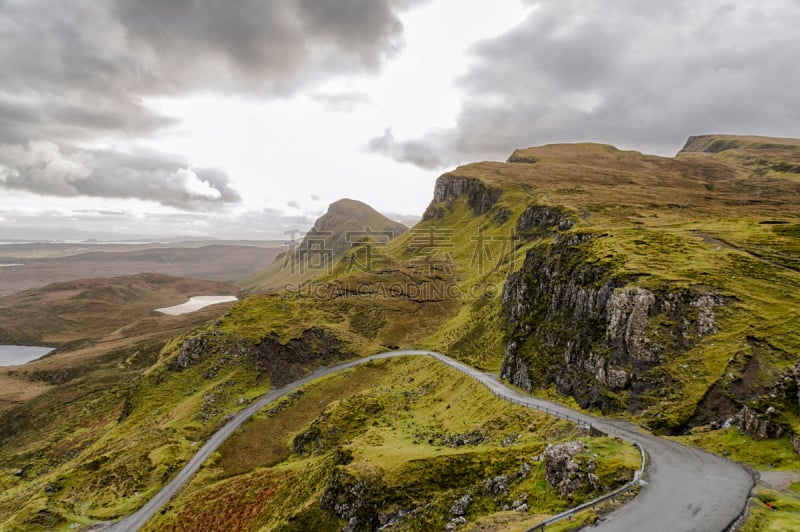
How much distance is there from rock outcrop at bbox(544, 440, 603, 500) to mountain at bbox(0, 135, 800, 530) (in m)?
0.51

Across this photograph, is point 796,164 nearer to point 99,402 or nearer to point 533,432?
point 533,432

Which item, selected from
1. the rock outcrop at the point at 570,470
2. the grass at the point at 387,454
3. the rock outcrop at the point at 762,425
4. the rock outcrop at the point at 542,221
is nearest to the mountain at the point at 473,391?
the rock outcrop at the point at 762,425

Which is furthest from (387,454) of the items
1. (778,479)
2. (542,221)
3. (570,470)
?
(542,221)

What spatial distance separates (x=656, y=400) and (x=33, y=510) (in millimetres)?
87851

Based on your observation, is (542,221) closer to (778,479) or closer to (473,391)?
(473,391)

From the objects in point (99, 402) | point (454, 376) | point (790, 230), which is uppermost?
point (790, 230)

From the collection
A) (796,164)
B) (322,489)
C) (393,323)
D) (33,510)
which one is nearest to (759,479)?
(322,489)

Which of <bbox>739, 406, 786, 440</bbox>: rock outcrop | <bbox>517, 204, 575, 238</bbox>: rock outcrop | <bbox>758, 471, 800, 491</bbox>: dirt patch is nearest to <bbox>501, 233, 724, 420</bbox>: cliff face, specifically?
<bbox>739, 406, 786, 440</bbox>: rock outcrop

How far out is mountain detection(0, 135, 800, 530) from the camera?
3738cm

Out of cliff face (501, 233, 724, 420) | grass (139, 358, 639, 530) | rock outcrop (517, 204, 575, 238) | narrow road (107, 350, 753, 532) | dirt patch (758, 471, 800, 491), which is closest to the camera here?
narrow road (107, 350, 753, 532)

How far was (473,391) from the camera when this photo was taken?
63.9 metres

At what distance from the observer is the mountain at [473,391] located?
37375mm

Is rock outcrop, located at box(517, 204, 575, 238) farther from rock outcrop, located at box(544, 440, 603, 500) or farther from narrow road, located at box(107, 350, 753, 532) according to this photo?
rock outcrop, located at box(544, 440, 603, 500)

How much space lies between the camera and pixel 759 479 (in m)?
28.1
